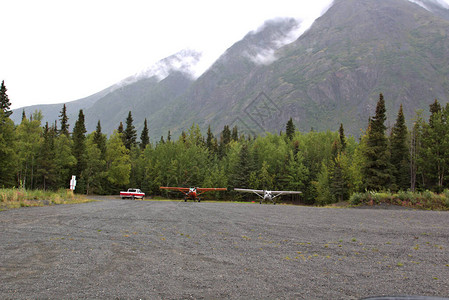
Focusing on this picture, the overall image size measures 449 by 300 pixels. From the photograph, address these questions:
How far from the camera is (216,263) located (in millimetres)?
7328

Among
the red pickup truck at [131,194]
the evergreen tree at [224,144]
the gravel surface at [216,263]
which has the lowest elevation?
the red pickup truck at [131,194]

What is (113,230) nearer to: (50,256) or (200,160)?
(50,256)

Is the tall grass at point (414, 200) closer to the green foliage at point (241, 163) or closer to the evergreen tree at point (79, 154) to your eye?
the green foliage at point (241, 163)

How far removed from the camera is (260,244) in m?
9.69

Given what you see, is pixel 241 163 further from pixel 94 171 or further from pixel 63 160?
pixel 63 160

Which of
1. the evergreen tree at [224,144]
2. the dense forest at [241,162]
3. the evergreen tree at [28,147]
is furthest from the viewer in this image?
the evergreen tree at [224,144]

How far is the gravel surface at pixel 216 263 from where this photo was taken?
5.46 m

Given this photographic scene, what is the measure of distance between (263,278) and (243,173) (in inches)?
2195

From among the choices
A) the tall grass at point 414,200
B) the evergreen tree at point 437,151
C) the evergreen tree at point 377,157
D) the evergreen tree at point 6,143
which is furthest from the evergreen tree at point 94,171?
the evergreen tree at point 437,151

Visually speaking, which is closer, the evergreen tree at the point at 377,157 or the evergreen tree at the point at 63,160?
the evergreen tree at the point at 377,157

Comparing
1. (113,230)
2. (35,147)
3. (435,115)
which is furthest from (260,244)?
(35,147)

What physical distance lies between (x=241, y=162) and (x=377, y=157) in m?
29.3

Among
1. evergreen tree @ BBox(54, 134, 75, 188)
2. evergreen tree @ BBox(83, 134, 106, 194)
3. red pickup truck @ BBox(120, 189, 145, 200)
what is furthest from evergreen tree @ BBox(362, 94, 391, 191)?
evergreen tree @ BBox(54, 134, 75, 188)

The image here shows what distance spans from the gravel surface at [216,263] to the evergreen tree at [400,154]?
39259mm
